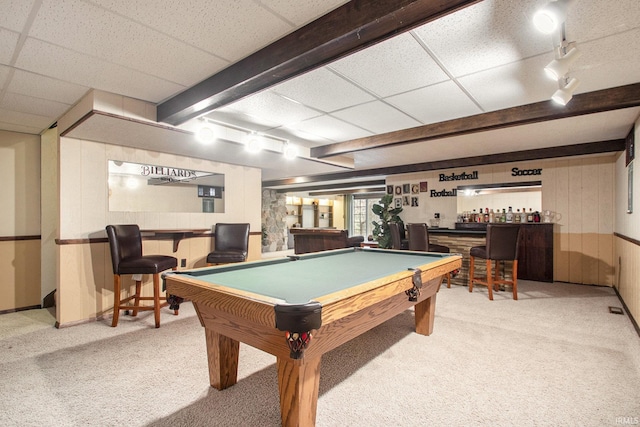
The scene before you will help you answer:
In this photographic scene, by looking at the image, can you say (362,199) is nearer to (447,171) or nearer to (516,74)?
(447,171)

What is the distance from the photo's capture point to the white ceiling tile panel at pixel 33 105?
292 centimetres

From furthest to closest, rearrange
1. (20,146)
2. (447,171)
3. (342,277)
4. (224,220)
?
(447,171)
(224,220)
(20,146)
(342,277)

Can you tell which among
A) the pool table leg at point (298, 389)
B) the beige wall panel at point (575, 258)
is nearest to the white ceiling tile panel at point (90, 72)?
the pool table leg at point (298, 389)

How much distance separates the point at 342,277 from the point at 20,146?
15.3 feet

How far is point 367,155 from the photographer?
5.46m

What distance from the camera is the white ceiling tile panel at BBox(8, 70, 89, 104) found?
97.6 inches

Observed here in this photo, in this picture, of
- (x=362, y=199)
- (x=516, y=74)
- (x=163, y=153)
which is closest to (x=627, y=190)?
(x=516, y=74)

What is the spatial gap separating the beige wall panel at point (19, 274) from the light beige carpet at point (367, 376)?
0.59 meters

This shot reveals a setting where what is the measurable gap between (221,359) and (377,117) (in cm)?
286

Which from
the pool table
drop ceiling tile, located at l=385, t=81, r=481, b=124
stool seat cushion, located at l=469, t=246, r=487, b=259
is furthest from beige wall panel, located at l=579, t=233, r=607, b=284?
the pool table

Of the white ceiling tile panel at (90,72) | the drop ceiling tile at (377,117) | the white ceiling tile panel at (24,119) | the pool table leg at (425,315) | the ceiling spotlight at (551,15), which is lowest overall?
the pool table leg at (425,315)

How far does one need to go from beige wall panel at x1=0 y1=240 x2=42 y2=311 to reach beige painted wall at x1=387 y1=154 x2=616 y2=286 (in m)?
7.62

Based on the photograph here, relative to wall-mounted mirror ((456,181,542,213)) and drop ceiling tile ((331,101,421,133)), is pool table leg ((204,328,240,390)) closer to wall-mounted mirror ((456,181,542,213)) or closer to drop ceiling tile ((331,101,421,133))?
drop ceiling tile ((331,101,421,133))

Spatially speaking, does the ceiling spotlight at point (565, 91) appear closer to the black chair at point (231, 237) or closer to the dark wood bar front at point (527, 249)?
the dark wood bar front at point (527, 249)
